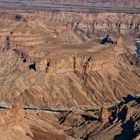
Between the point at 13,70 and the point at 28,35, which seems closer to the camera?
the point at 13,70

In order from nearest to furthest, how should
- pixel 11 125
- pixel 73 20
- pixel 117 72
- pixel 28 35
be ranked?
pixel 11 125
pixel 117 72
pixel 28 35
pixel 73 20

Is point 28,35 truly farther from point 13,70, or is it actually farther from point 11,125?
point 11,125

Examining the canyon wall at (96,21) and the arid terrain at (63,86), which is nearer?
the arid terrain at (63,86)

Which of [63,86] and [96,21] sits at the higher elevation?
[63,86]

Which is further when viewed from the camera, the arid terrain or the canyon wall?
the canyon wall

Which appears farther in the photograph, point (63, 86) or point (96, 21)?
point (96, 21)

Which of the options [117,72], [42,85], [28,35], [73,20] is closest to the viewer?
[42,85]

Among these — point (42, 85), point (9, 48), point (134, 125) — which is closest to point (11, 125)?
point (134, 125)
